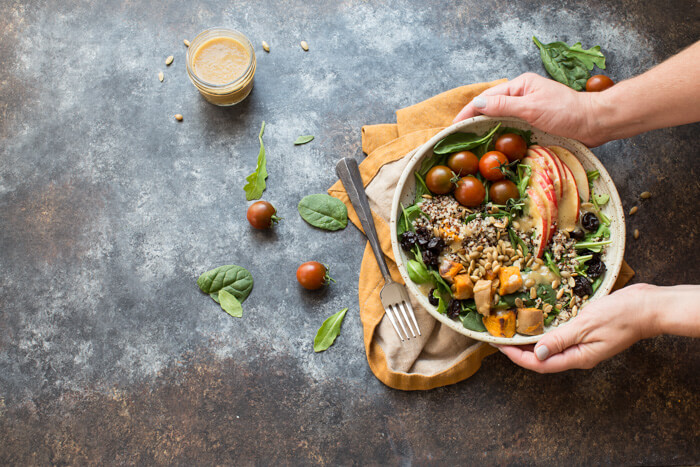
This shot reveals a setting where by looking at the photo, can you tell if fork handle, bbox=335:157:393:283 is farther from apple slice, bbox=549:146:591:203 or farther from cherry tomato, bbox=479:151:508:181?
apple slice, bbox=549:146:591:203

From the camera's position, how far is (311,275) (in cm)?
224

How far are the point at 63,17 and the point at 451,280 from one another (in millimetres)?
2571

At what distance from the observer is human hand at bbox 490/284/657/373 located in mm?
1882

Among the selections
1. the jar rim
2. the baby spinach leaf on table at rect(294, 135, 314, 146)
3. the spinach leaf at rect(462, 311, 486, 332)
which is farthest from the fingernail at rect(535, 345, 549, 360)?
the jar rim

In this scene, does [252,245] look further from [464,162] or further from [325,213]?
[464,162]

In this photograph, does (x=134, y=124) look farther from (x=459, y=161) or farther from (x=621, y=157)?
(x=621, y=157)

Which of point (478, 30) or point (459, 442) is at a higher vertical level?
point (478, 30)

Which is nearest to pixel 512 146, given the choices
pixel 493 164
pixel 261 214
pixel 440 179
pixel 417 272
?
pixel 493 164

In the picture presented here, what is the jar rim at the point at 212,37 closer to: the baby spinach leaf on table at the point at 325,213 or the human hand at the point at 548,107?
the baby spinach leaf on table at the point at 325,213

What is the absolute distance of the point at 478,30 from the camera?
253cm

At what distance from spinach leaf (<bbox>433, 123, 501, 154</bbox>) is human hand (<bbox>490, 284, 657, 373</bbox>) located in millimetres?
875

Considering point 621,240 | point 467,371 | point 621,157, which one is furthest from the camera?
point 621,157

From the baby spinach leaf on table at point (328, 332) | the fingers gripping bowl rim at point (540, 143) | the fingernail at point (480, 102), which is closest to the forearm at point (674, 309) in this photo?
the fingers gripping bowl rim at point (540, 143)

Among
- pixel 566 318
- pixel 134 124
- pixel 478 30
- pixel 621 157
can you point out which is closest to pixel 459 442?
pixel 566 318
